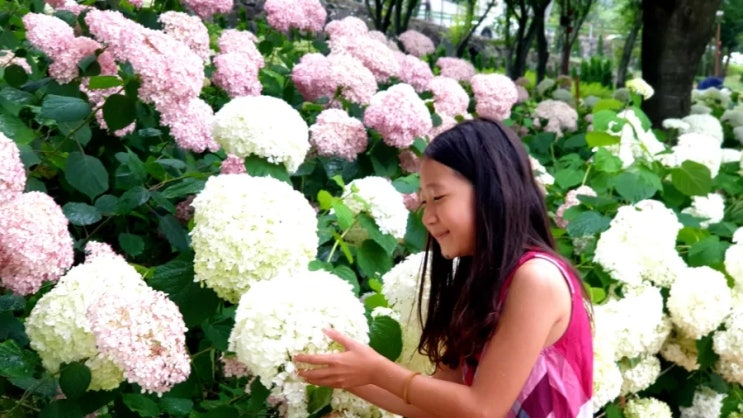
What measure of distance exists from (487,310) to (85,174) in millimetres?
1152

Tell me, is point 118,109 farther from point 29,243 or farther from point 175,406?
point 175,406

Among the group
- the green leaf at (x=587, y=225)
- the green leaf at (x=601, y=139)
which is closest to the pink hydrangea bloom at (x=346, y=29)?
the green leaf at (x=601, y=139)

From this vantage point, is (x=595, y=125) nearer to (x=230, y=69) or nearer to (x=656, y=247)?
(x=656, y=247)

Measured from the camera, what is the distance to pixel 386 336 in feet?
5.95

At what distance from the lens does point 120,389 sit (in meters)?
1.94

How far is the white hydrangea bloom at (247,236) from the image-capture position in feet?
5.81

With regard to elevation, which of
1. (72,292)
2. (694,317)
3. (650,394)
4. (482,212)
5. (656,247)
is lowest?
(650,394)

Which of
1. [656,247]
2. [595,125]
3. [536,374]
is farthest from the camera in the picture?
[595,125]

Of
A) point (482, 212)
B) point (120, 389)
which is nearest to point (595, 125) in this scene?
point (482, 212)

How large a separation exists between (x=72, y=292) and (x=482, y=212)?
77cm

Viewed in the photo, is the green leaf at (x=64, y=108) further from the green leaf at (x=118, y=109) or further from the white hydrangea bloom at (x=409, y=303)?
the white hydrangea bloom at (x=409, y=303)

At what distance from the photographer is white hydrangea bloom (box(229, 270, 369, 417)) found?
5.10 ft

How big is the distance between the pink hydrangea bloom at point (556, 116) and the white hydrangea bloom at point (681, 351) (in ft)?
6.94

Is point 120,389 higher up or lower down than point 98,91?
lower down
